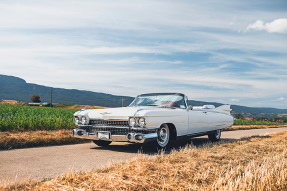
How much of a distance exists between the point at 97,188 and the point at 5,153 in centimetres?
436

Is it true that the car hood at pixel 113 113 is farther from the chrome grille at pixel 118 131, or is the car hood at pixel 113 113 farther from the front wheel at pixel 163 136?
the front wheel at pixel 163 136

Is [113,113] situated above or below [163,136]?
above

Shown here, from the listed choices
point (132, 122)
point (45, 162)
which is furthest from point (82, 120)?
point (45, 162)

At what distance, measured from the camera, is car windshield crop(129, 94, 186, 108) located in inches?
306

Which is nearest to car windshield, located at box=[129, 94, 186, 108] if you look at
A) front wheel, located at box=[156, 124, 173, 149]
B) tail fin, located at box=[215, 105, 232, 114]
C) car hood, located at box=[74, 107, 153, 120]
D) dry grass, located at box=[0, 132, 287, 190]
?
front wheel, located at box=[156, 124, 173, 149]

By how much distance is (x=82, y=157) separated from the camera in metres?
5.98

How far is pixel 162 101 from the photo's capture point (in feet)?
25.8

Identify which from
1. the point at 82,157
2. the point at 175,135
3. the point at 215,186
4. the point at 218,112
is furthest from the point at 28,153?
the point at 218,112

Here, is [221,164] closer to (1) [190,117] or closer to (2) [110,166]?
(2) [110,166]

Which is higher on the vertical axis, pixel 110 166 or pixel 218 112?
pixel 218 112

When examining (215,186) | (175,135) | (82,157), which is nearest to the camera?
(215,186)

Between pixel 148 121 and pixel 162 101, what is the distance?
69.0 inches

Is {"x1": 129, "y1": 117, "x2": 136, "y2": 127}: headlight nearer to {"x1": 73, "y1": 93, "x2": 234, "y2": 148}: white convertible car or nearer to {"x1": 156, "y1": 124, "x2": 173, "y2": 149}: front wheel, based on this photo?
{"x1": 73, "y1": 93, "x2": 234, "y2": 148}: white convertible car

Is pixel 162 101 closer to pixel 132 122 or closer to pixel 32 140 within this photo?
pixel 132 122
